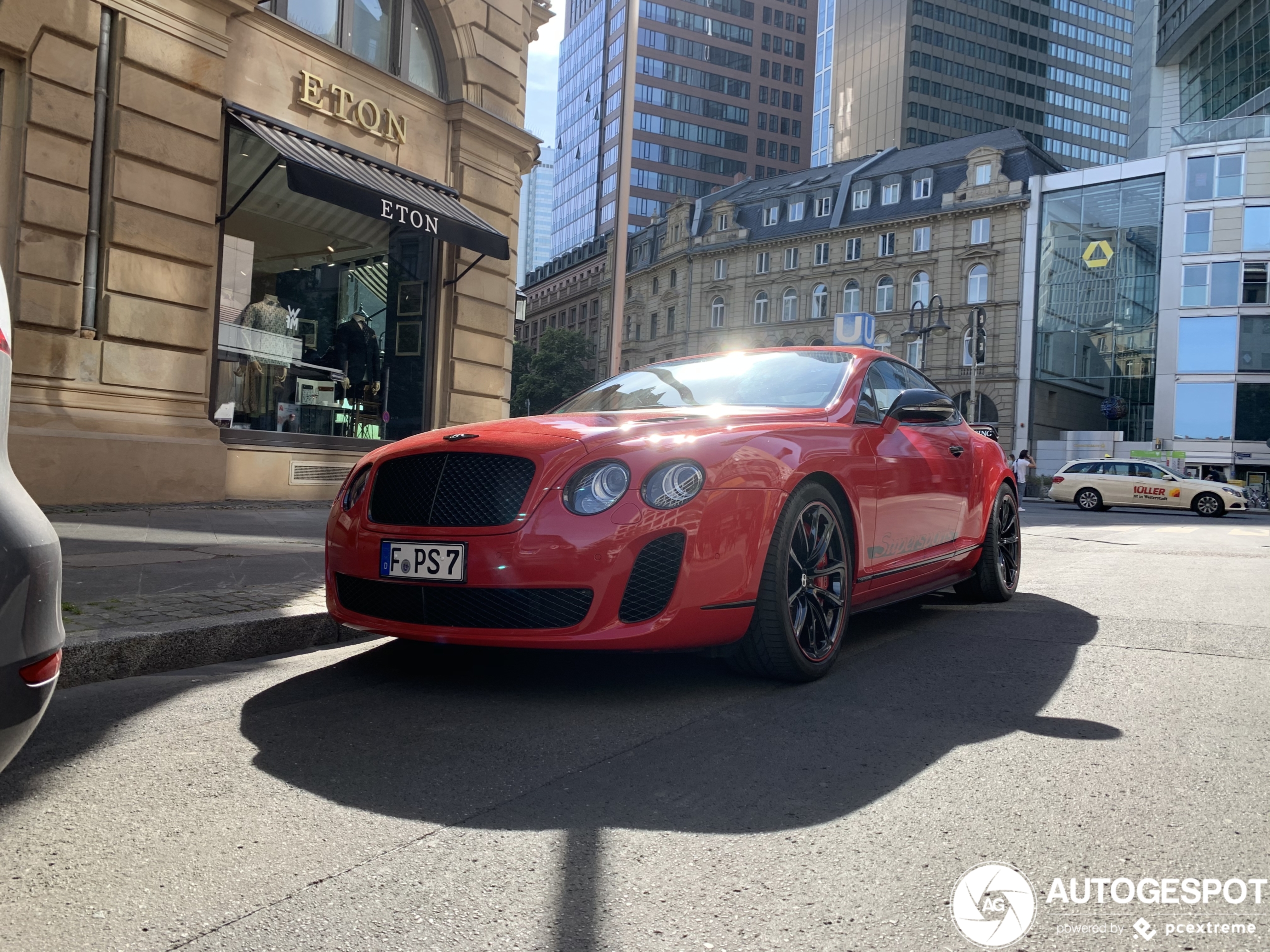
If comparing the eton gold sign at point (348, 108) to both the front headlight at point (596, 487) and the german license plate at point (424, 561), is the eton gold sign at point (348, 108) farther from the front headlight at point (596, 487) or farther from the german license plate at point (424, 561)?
the front headlight at point (596, 487)

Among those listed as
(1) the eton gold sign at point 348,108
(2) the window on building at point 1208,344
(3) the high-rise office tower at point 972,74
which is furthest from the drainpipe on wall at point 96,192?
(3) the high-rise office tower at point 972,74

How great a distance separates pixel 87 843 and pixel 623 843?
1162 millimetres

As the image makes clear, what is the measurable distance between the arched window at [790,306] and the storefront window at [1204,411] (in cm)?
2291

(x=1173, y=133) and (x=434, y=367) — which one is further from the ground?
(x=1173, y=133)

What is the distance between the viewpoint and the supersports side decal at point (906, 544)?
4680 mm

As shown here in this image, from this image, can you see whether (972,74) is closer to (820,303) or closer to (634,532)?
(820,303)

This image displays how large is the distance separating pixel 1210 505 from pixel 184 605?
90.0 feet

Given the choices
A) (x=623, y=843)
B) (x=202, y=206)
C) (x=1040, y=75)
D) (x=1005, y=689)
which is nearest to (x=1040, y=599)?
(x=1005, y=689)

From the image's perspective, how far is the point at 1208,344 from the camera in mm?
44750

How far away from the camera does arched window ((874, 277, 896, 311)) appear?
191 feet

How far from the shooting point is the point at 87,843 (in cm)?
234

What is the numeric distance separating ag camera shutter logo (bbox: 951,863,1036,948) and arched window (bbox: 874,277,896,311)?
58031 mm

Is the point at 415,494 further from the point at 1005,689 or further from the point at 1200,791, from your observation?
the point at 1200,791

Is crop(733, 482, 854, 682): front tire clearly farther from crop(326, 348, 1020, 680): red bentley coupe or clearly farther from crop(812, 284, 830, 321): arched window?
crop(812, 284, 830, 321): arched window
